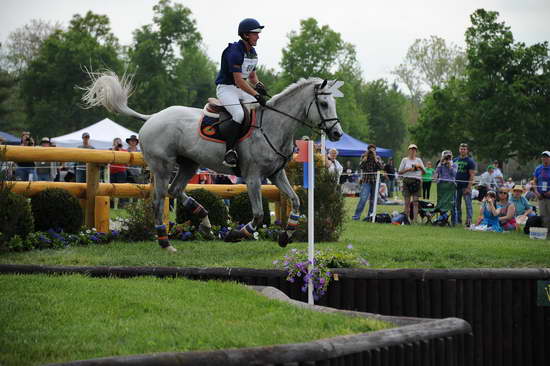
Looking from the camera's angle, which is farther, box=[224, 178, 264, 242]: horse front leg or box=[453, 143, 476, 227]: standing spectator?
box=[453, 143, 476, 227]: standing spectator

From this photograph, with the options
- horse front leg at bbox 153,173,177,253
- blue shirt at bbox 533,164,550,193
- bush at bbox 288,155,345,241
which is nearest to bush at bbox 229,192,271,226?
bush at bbox 288,155,345,241

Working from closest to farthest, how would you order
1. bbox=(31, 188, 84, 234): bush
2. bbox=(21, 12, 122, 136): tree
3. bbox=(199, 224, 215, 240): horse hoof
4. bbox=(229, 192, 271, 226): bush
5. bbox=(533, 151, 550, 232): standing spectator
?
bbox=(31, 188, 84, 234): bush
bbox=(199, 224, 215, 240): horse hoof
bbox=(229, 192, 271, 226): bush
bbox=(533, 151, 550, 232): standing spectator
bbox=(21, 12, 122, 136): tree

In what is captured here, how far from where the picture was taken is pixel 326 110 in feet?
32.0

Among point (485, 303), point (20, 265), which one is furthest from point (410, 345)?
point (20, 265)

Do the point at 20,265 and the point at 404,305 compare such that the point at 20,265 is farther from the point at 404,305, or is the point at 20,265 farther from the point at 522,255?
the point at 522,255

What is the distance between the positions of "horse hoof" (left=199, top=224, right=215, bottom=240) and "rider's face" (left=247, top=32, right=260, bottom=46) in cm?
298

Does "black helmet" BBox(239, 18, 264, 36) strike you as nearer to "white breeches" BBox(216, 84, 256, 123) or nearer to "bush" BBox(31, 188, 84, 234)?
"white breeches" BBox(216, 84, 256, 123)

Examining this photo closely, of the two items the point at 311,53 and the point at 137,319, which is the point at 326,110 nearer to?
the point at 137,319

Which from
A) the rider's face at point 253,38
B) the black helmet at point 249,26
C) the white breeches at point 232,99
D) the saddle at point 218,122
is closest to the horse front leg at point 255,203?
the saddle at point 218,122

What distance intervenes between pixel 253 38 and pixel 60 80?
43.8 m

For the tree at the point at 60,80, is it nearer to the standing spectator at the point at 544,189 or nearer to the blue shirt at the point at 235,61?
the standing spectator at the point at 544,189

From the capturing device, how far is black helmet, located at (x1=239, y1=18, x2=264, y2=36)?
9508 millimetres

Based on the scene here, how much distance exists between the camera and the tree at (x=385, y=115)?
2813 inches

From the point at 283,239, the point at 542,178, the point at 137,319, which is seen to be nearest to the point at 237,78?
the point at 283,239
